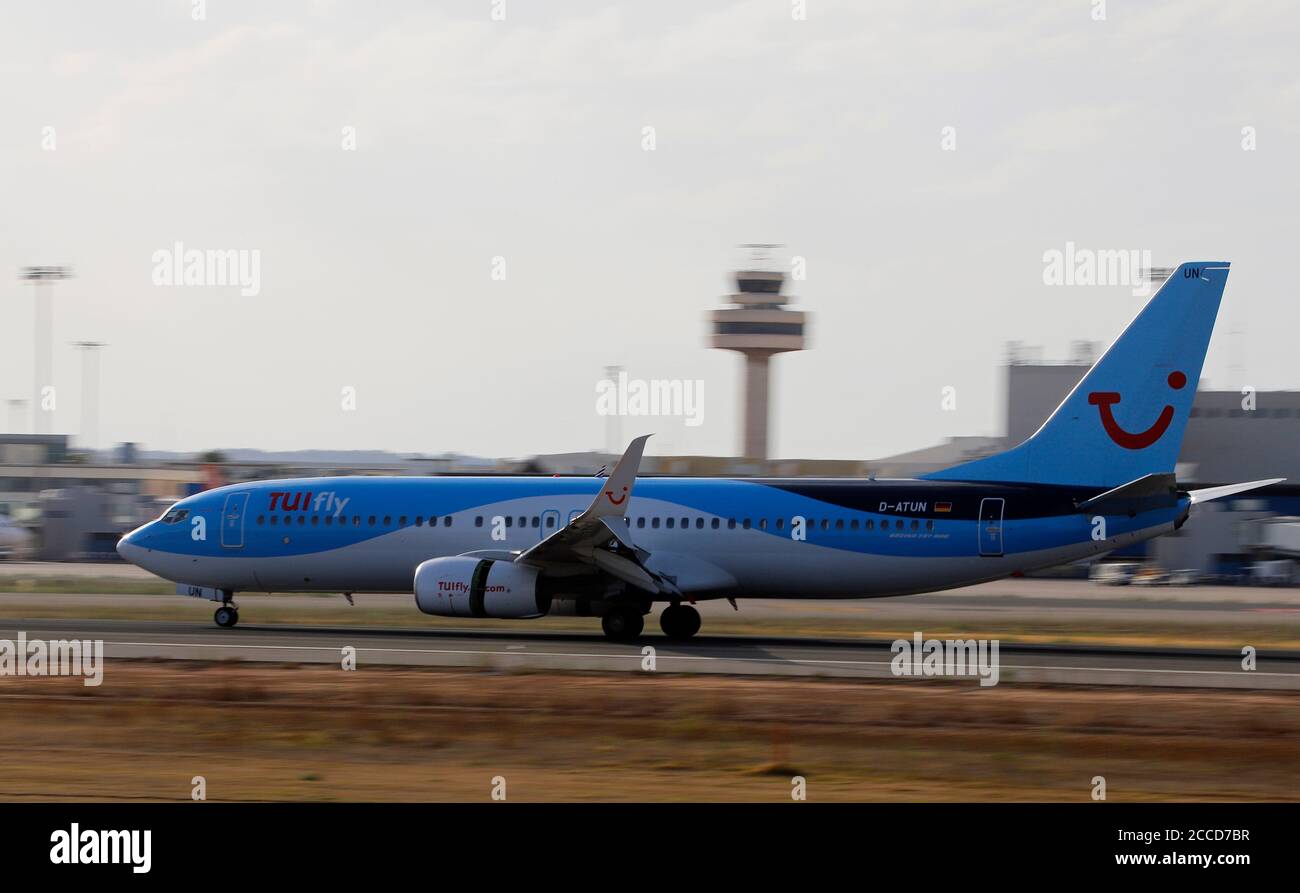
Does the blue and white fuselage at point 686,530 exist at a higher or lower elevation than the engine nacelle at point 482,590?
higher

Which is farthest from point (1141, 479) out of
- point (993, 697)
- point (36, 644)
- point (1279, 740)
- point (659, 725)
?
point (36, 644)

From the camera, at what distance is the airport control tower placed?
102m

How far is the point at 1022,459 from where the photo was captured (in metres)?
28.3

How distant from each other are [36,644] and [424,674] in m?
8.71

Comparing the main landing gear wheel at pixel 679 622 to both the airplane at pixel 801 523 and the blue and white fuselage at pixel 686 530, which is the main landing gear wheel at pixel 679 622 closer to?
the airplane at pixel 801 523

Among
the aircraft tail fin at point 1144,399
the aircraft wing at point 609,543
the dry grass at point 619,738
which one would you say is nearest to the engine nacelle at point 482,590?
the aircraft wing at point 609,543

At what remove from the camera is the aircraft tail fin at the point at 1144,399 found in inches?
1094

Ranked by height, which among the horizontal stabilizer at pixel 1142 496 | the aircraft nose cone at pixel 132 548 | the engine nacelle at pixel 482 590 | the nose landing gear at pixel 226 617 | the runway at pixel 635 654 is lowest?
the runway at pixel 635 654

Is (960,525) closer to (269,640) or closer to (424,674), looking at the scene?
(424,674)

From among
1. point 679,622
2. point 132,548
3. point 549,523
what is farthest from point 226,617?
point 679,622

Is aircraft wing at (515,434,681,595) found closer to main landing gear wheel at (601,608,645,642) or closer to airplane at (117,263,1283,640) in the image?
airplane at (117,263,1283,640)

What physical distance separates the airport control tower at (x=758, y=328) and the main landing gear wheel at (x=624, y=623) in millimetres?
74277

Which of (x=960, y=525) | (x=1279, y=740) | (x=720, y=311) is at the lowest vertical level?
(x=1279, y=740)

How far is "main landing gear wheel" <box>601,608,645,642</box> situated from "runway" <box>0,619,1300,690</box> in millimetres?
306
